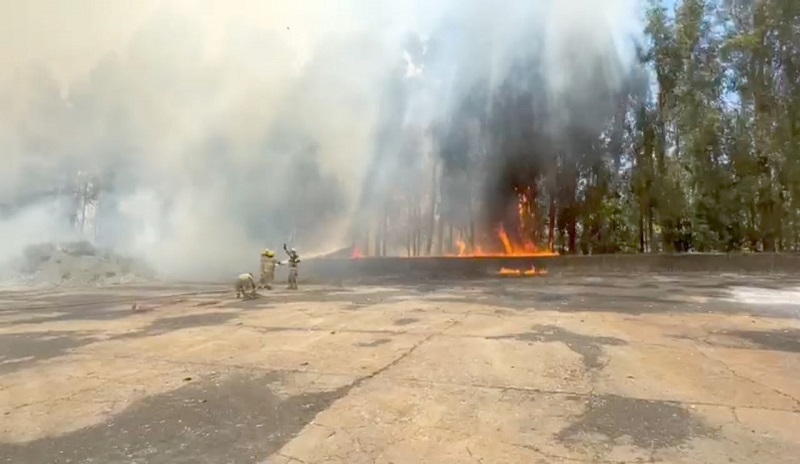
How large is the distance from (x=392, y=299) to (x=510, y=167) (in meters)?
13.0

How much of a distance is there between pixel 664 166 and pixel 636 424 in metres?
19.4

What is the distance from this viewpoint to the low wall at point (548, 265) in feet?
57.3

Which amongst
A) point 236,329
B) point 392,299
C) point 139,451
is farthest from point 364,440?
point 392,299

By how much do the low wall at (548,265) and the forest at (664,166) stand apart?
3.06m

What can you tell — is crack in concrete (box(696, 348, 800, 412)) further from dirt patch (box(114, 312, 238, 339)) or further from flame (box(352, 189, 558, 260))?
flame (box(352, 189, 558, 260))

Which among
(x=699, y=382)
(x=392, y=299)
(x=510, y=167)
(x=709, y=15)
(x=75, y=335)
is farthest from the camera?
(x=510, y=167)

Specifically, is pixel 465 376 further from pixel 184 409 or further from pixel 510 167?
pixel 510 167

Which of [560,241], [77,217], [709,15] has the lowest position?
[560,241]

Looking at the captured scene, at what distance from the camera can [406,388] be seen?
3.86 meters

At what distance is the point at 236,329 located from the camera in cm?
666

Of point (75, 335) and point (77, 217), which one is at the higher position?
point (77, 217)

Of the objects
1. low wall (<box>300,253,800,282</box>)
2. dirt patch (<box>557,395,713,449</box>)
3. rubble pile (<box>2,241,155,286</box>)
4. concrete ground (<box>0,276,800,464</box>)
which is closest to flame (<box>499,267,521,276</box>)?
low wall (<box>300,253,800,282</box>)

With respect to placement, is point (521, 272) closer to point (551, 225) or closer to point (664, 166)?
point (551, 225)

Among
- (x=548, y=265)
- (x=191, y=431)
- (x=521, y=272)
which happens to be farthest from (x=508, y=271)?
(x=191, y=431)
